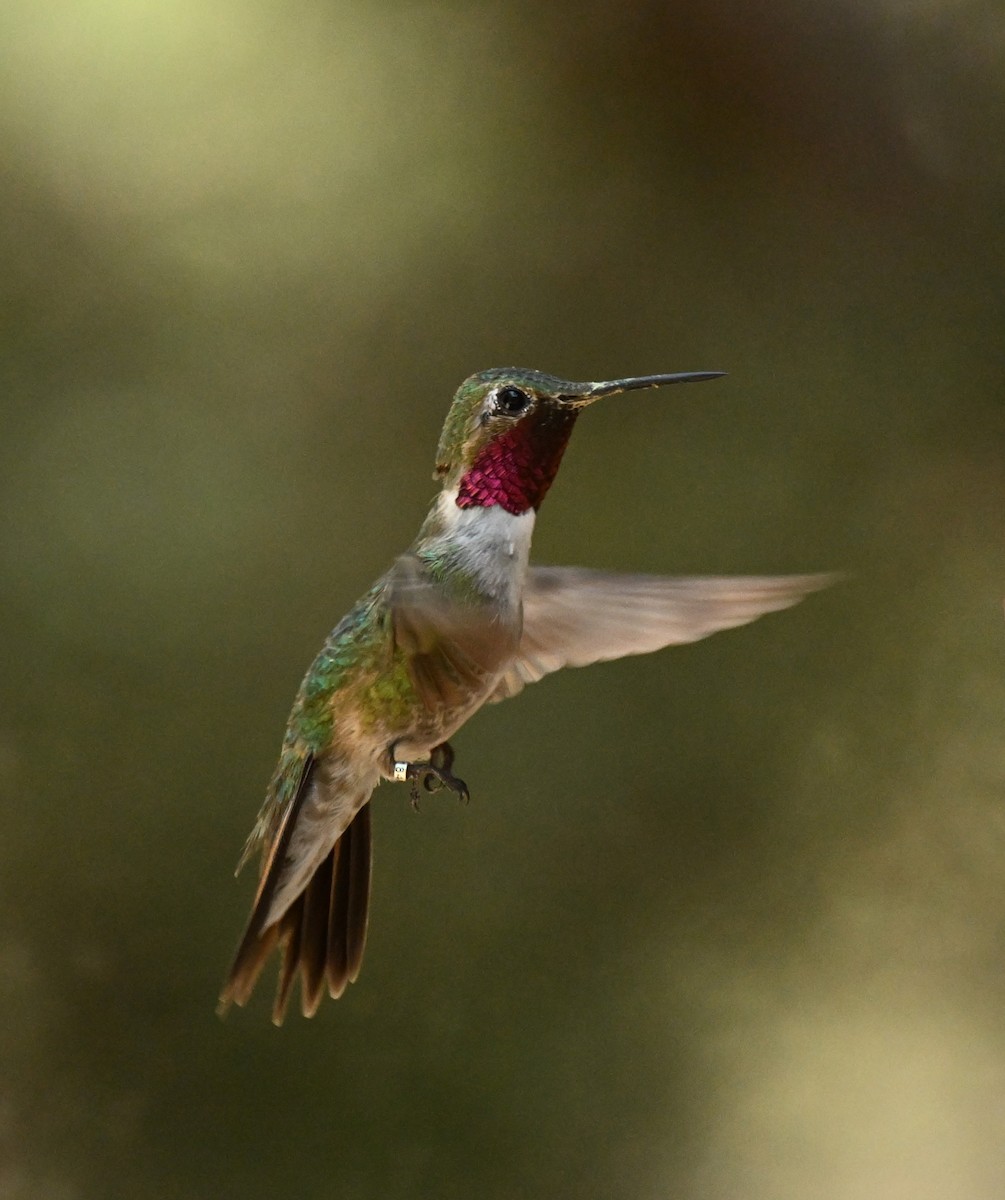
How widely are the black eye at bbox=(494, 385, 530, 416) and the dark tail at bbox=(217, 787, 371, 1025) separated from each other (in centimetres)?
28

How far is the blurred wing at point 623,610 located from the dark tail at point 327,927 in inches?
5.8

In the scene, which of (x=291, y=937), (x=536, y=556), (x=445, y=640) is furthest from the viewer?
(x=536, y=556)

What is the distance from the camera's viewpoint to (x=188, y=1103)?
1346 millimetres

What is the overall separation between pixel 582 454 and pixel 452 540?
611mm

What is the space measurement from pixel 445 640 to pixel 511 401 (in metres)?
0.16

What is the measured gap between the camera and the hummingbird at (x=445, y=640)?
0.77 metres

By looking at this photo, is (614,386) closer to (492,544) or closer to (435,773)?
(492,544)

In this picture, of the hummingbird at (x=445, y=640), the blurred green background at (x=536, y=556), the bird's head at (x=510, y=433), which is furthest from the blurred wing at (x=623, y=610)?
the blurred green background at (x=536, y=556)

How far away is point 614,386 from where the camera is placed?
0.73 metres

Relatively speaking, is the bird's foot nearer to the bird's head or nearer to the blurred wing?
the blurred wing

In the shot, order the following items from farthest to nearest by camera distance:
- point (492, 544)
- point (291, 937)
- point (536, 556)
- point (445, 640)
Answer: point (536, 556)
point (291, 937)
point (492, 544)
point (445, 640)

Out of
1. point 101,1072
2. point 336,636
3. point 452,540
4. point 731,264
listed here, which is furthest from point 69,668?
point 731,264

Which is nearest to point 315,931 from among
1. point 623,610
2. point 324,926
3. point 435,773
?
point 324,926

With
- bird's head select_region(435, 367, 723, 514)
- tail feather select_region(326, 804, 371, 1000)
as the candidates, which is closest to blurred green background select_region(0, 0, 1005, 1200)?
tail feather select_region(326, 804, 371, 1000)
